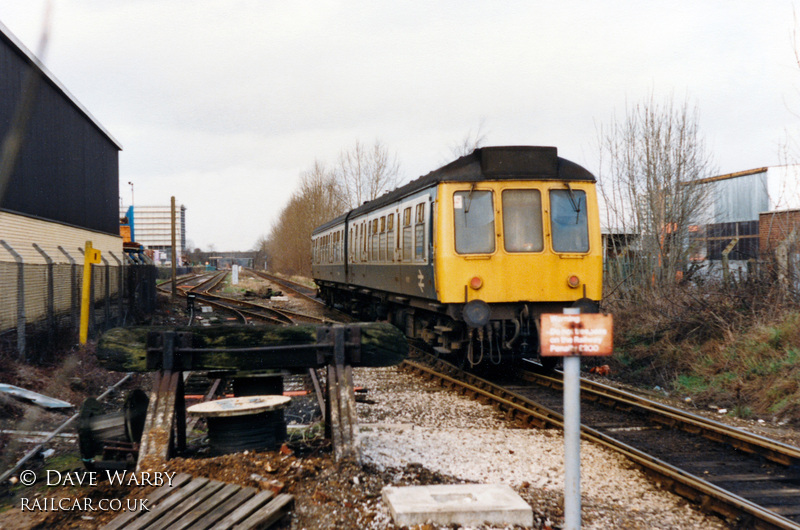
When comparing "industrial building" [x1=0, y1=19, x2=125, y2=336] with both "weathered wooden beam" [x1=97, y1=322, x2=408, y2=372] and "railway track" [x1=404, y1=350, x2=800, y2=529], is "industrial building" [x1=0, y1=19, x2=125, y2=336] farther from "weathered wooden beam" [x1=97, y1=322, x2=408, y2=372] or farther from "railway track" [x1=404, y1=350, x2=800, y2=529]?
"railway track" [x1=404, y1=350, x2=800, y2=529]

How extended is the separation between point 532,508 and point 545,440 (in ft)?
7.15

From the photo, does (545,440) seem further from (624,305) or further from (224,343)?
(624,305)

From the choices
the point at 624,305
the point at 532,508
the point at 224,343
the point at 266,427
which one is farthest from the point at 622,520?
the point at 624,305

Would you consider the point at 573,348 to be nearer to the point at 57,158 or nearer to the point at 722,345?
the point at 722,345

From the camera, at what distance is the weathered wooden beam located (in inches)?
200

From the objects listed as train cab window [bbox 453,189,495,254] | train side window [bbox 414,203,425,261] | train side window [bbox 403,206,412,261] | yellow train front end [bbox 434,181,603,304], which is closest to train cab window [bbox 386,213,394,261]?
train side window [bbox 403,206,412,261]

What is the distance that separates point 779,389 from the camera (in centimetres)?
813

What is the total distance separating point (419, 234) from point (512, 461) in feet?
16.3

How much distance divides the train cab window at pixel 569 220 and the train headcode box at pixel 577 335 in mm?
5576

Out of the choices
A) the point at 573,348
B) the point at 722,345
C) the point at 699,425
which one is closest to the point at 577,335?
the point at 573,348

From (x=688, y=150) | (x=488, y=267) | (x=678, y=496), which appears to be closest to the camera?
(x=678, y=496)

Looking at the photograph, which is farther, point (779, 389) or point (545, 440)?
point (779, 389)

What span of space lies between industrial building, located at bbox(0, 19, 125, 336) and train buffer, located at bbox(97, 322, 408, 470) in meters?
5.61

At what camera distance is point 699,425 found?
A: 664cm
